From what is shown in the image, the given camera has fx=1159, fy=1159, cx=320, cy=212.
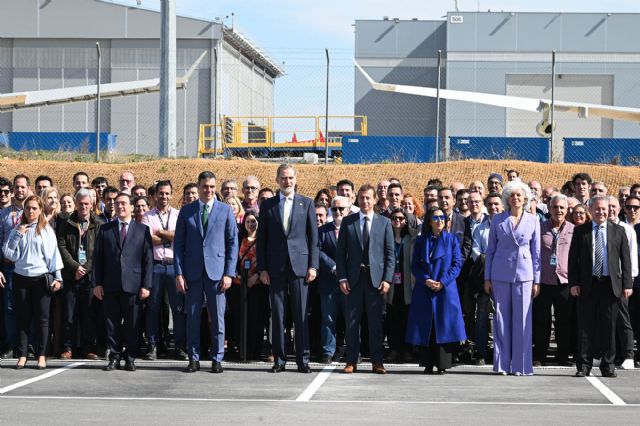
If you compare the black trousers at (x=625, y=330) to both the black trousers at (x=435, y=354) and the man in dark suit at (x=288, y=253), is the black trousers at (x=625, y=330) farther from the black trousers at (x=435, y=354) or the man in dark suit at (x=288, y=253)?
the man in dark suit at (x=288, y=253)

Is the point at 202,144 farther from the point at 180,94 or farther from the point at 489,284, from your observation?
the point at 489,284

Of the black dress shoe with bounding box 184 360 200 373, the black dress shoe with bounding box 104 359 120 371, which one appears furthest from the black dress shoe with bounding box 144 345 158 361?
the black dress shoe with bounding box 184 360 200 373

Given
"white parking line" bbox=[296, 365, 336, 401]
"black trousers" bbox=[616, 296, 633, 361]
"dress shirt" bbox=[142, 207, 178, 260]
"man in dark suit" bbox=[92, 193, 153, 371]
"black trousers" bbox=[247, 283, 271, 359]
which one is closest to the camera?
"white parking line" bbox=[296, 365, 336, 401]

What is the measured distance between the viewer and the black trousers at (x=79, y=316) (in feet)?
43.7

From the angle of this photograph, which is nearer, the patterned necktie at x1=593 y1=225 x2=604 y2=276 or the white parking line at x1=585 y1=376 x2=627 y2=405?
the white parking line at x1=585 y1=376 x2=627 y2=405

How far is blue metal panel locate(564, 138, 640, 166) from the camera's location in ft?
82.2

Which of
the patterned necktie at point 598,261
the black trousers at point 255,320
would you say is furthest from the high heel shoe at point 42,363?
the patterned necktie at point 598,261

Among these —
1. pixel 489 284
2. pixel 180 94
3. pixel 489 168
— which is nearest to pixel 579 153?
pixel 489 168

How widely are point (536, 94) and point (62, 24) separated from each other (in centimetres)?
1952

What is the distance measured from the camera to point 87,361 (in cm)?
1302

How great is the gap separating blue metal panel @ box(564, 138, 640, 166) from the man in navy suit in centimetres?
1290

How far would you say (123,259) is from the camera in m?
12.4

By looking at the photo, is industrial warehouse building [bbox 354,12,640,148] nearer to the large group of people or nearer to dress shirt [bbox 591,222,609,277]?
the large group of people

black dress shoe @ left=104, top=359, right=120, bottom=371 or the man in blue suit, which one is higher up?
the man in blue suit
